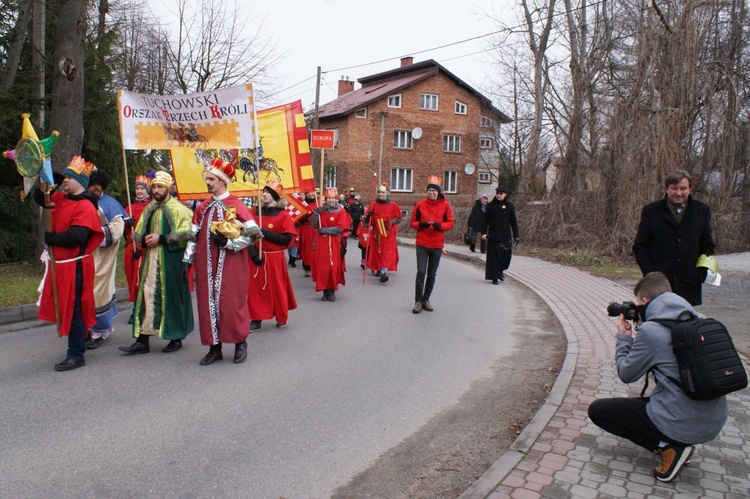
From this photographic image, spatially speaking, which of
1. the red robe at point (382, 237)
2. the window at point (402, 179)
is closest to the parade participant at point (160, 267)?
the red robe at point (382, 237)

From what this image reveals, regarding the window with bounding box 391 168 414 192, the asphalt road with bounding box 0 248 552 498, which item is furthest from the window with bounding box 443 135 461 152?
the asphalt road with bounding box 0 248 552 498

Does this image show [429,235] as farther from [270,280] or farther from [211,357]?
[211,357]

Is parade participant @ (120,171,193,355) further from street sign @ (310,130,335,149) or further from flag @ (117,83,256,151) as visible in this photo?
street sign @ (310,130,335,149)

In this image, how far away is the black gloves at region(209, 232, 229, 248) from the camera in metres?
6.06

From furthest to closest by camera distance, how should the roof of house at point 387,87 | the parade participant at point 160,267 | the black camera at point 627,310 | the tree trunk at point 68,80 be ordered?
the roof of house at point 387,87 < the tree trunk at point 68,80 < the parade participant at point 160,267 < the black camera at point 627,310

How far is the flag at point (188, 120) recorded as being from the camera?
289 inches

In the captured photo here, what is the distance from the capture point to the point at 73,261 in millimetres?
5977

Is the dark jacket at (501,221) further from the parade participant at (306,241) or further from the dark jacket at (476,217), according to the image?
the dark jacket at (476,217)

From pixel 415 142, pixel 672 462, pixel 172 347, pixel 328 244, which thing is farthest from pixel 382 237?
pixel 415 142

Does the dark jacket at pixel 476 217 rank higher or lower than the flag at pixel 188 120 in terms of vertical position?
lower

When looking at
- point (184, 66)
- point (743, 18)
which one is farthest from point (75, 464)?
point (184, 66)

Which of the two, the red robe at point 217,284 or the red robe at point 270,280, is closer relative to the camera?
the red robe at point 217,284

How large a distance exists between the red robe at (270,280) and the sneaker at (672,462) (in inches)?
202

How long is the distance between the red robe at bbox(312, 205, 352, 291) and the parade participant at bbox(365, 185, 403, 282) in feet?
7.24
